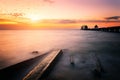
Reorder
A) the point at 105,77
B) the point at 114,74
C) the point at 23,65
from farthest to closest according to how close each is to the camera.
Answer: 1. the point at 23,65
2. the point at 114,74
3. the point at 105,77

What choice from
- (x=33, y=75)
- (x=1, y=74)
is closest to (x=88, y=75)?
(x=33, y=75)

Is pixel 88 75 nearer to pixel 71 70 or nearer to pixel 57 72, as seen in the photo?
pixel 71 70

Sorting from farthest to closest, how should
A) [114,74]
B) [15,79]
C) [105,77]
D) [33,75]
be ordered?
[15,79], [114,74], [105,77], [33,75]

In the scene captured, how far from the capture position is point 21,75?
8.87 metres

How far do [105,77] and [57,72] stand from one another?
2.78 m

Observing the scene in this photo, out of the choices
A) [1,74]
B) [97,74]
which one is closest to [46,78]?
[97,74]

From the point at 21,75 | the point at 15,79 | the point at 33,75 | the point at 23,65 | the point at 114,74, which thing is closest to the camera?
the point at 33,75

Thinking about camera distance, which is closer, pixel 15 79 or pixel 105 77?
pixel 105 77

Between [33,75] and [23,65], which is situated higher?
[33,75]

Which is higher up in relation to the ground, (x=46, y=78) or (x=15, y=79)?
(x=46, y=78)

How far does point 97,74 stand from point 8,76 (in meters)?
5.75

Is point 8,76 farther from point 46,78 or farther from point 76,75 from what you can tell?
point 76,75

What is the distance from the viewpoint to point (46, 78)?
22.7 feet

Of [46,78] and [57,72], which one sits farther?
[57,72]
